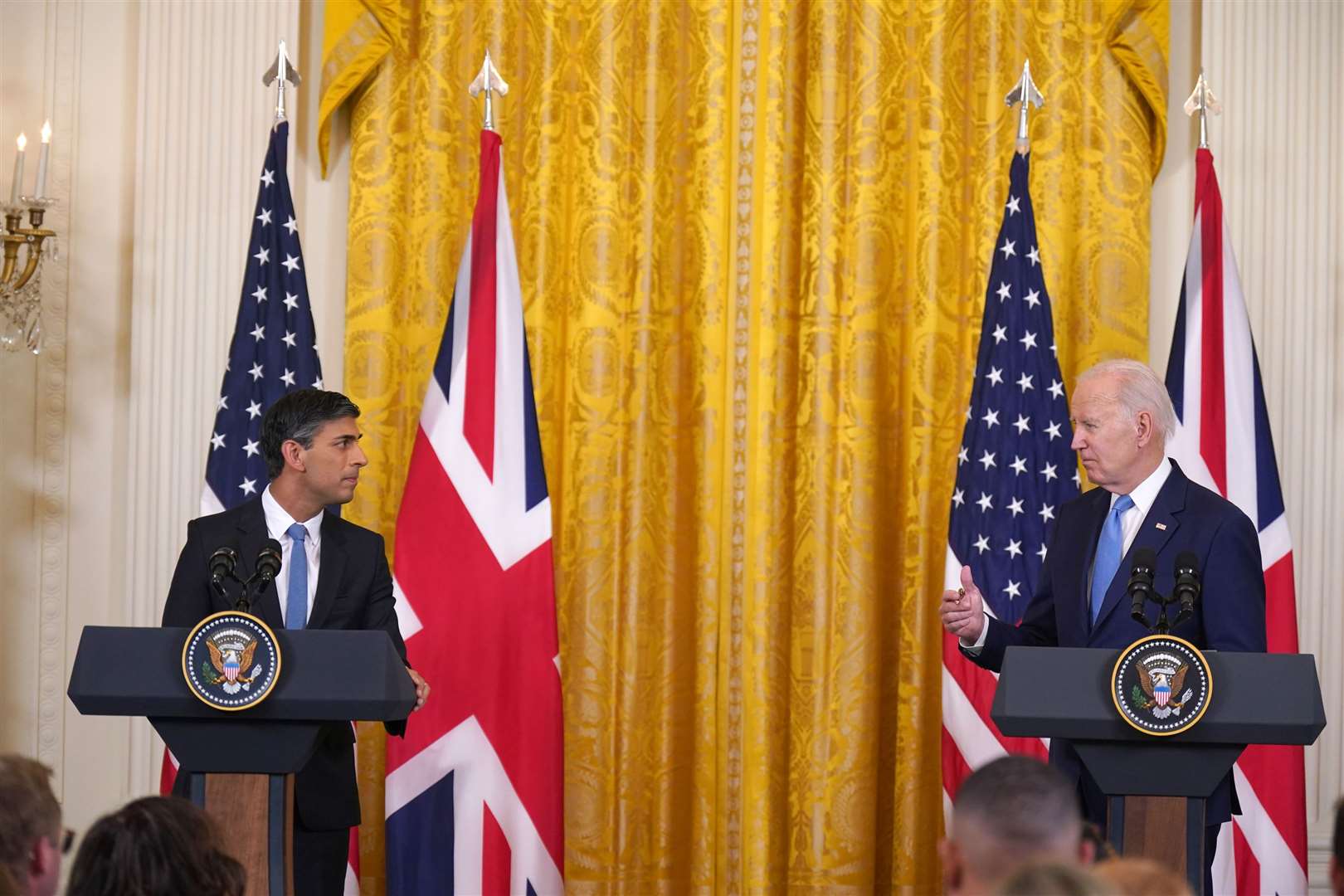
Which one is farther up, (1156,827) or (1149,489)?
(1149,489)

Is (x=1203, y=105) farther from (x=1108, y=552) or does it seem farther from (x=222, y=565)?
(x=222, y=565)

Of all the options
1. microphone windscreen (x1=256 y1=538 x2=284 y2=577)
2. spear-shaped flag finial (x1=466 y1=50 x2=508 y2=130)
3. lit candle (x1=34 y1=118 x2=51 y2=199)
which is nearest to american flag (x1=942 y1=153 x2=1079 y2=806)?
spear-shaped flag finial (x1=466 y1=50 x2=508 y2=130)

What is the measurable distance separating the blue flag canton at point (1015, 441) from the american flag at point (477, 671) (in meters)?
1.40

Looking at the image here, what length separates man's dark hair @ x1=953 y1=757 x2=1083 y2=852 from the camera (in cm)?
221

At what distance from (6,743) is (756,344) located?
116 inches

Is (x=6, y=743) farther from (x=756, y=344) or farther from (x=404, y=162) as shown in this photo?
(x=756, y=344)

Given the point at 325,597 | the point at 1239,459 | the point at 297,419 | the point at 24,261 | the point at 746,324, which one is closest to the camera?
the point at 325,597

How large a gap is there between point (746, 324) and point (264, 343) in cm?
172

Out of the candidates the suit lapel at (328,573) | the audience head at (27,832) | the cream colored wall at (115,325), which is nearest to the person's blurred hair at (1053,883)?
the audience head at (27,832)

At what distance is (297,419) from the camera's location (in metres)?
4.22

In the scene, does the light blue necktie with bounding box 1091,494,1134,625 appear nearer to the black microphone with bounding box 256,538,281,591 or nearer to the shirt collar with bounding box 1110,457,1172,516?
the shirt collar with bounding box 1110,457,1172,516

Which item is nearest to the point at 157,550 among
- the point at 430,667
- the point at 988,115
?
the point at 430,667

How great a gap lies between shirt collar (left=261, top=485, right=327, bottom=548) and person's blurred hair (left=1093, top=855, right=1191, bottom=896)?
2610mm

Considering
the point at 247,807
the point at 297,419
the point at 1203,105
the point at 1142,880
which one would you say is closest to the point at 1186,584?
the point at 1142,880
